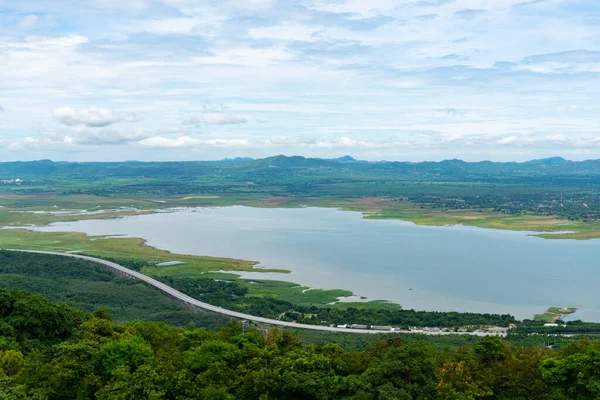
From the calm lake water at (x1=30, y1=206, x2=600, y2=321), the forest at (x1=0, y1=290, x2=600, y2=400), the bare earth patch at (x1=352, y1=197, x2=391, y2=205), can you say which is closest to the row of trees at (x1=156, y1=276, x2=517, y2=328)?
the calm lake water at (x1=30, y1=206, x2=600, y2=321)

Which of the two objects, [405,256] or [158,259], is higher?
[405,256]

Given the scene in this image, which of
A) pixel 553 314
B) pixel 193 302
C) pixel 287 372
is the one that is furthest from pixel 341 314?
pixel 287 372

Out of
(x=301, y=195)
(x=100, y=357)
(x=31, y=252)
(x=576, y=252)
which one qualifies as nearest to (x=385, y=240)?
(x=576, y=252)

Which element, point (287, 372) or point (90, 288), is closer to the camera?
point (287, 372)

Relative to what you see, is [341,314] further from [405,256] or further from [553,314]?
[405,256]

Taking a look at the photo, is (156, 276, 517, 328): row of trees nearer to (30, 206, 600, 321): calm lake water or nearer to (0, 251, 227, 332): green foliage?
(0, 251, 227, 332): green foliage

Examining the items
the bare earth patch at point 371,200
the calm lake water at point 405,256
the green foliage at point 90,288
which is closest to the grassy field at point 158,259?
the calm lake water at point 405,256

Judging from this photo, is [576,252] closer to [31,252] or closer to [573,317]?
[573,317]
